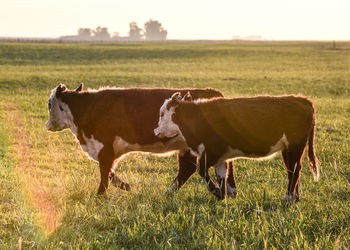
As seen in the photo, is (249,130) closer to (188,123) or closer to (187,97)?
(188,123)

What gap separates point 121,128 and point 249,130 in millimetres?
2099

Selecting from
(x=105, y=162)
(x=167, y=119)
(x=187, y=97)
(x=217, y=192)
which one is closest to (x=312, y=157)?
(x=217, y=192)

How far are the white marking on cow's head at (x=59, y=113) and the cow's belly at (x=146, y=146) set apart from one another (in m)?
0.96

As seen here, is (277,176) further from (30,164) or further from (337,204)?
(30,164)

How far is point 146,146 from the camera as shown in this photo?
249 inches

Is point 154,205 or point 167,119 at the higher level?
point 167,119

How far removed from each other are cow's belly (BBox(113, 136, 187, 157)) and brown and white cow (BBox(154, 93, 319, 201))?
0.53 meters

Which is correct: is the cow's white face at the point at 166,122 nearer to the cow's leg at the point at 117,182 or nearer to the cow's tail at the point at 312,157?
the cow's leg at the point at 117,182

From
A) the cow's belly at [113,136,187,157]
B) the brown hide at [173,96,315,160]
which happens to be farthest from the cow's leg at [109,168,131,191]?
the brown hide at [173,96,315,160]

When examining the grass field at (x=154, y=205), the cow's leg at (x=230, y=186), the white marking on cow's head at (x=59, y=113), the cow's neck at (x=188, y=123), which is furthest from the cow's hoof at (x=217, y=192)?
the white marking on cow's head at (x=59, y=113)

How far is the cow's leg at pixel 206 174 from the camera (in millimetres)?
Answer: 5455

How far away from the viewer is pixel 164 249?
4133 mm

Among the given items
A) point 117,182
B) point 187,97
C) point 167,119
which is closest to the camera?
point 167,119

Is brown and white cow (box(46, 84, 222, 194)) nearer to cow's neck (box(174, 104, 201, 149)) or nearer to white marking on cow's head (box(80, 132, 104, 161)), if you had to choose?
white marking on cow's head (box(80, 132, 104, 161))
